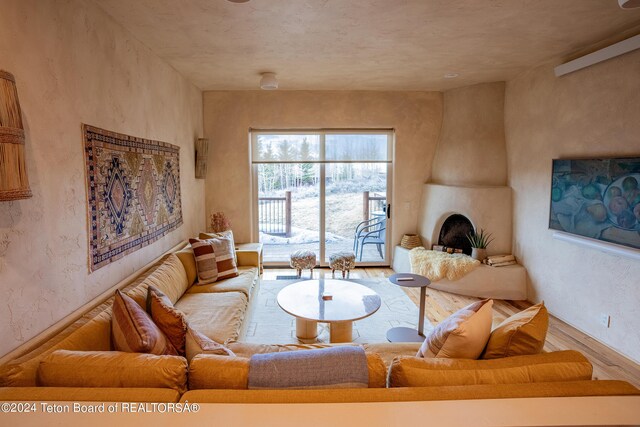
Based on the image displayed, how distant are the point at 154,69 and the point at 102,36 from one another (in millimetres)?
889

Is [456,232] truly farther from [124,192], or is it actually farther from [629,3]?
[124,192]

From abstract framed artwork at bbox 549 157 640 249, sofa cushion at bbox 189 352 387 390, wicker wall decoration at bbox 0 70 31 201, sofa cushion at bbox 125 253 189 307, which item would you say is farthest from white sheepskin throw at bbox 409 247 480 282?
wicker wall decoration at bbox 0 70 31 201

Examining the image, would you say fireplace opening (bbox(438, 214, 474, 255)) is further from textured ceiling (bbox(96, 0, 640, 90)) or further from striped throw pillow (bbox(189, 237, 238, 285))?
striped throw pillow (bbox(189, 237, 238, 285))

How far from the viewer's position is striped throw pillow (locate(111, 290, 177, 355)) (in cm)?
164

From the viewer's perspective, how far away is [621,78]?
2902 mm

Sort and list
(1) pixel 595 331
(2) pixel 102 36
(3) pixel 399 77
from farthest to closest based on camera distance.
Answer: (3) pixel 399 77
(1) pixel 595 331
(2) pixel 102 36

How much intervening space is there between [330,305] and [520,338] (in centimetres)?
150

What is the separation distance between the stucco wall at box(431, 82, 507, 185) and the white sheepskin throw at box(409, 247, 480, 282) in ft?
3.28

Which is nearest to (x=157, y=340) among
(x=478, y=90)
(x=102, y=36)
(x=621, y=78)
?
(x=102, y=36)

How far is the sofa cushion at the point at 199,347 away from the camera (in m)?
1.66

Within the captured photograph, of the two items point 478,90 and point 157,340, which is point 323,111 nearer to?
point 478,90

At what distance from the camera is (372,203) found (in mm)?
5422

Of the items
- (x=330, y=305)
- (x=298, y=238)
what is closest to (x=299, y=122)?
(x=298, y=238)

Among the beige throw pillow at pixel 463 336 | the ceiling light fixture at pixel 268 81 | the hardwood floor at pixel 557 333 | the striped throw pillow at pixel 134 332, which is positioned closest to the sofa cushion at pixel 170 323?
the striped throw pillow at pixel 134 332
